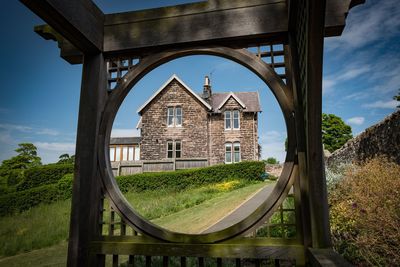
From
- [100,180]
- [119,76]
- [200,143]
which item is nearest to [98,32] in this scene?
[119,76]

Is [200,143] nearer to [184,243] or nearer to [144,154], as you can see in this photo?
[144,154]

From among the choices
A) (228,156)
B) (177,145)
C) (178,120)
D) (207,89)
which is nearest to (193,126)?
(178,120)

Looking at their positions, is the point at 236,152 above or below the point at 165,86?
below

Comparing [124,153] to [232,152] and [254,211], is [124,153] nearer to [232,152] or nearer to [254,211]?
[232,152]

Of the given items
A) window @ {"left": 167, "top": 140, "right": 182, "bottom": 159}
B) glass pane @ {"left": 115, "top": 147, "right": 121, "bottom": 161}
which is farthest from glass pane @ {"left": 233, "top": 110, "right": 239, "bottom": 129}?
glass pane @ {"left": 115, "top": 147, "right": 121, "bottom": 161}

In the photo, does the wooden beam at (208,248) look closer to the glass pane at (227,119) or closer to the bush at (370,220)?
the bush at (370,220)

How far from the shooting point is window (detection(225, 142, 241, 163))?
1759 cm

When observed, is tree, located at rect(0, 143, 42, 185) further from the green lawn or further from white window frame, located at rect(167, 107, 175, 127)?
the green lawn

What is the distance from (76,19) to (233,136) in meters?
15.9

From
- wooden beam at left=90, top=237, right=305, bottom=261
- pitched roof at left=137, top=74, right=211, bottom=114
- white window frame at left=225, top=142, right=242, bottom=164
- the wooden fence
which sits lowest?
wooden beam at left=90, top=237, right=305, bottom=261

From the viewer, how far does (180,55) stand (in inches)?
107

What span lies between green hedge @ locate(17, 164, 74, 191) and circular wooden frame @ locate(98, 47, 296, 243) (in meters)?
14.0

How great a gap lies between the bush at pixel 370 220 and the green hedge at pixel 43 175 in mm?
14206

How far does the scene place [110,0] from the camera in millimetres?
3955
